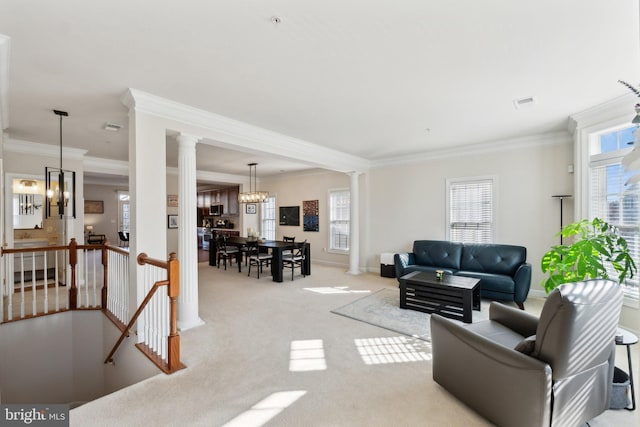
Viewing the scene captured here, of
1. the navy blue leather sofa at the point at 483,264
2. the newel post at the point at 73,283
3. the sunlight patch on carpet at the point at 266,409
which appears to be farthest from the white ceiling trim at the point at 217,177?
the sunlight patch on carpet at the point at 266,409

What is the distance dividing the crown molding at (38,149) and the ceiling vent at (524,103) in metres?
7.33

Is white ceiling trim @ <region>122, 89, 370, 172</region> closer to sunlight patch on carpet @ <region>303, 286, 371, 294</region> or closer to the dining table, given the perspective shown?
the dining table

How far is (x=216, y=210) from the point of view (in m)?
10.7

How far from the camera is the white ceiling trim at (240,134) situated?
126 inches

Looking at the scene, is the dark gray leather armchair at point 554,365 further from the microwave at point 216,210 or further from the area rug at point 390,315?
the microwave at point 216,210

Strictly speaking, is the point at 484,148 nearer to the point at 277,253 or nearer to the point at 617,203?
the point at 617,203

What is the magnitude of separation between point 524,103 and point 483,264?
275 centimetres

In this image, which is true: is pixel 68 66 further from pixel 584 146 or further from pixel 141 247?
pixel 584 146

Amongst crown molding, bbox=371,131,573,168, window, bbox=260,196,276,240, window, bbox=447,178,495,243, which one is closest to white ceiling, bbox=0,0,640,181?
crown molding, bbox=371,131,573,168

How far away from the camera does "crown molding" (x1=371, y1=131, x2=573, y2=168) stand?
473 cm

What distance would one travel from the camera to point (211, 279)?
627 cm

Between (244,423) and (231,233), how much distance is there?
8.80 meters

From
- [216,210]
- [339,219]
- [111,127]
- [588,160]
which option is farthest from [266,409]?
[216,210]

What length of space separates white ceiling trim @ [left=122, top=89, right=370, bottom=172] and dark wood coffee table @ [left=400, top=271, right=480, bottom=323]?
2.83 m
